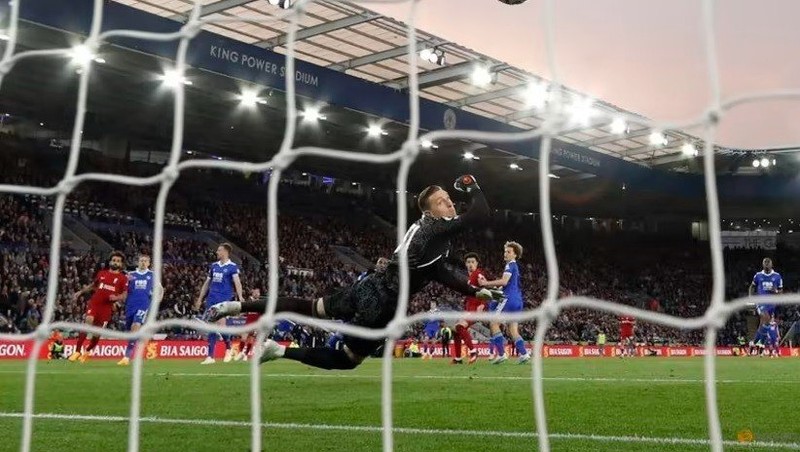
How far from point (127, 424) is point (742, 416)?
422 cm

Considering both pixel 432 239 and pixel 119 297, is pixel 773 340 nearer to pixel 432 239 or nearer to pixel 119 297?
pixel 119 297

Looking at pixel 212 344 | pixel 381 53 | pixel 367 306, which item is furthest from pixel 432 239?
pixel 381 53

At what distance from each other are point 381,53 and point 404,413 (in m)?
15.4

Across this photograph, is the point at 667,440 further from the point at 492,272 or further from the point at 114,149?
the point at 492,272

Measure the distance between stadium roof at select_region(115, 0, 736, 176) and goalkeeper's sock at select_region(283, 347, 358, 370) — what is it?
1059cm

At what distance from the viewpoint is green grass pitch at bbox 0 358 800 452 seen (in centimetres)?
468

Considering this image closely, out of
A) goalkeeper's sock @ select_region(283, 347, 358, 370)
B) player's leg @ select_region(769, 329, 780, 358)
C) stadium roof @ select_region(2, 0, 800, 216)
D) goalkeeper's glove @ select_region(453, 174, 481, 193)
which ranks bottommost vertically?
goalkeeper's sock @ select_region(283, 347, 358, 370)

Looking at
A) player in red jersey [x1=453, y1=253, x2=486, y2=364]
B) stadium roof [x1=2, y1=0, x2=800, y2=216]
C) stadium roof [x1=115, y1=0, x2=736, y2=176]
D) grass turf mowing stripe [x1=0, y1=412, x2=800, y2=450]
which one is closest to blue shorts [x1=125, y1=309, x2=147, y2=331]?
player in red jersey [x1=453, y1=253, x2=486, y2=364]

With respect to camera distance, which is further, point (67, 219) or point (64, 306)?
point (67, 219)

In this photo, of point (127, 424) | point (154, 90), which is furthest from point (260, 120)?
point (127, 424)

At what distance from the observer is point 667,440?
470 centimetres

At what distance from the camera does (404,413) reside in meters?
6.20

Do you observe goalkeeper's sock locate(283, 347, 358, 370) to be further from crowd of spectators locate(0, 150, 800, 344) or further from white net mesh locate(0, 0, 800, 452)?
crowd of spectators locate(0, 150, 800, 344)

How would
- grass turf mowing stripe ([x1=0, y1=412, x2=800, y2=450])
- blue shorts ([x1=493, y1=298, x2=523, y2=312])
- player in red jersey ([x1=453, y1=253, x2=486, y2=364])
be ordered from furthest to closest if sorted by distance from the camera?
blue shorts ([x1=493, y1=298, x2=523, y2=312]), player in red jersey ([x1=453, y1=253, x2=486, y2=364]), grass turf mowing stripe ([x1=0, y1=412, x2=800, y2=450])
